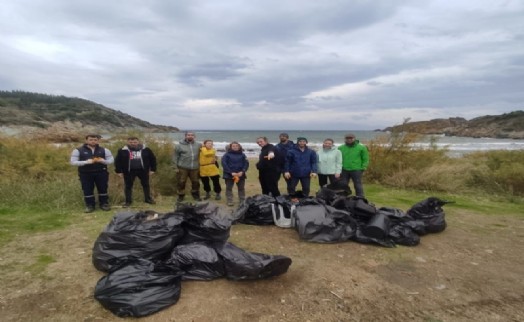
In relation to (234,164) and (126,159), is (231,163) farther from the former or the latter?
(126,159)

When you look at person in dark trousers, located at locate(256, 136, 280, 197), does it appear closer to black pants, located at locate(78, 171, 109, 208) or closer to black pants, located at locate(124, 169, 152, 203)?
black pants, located at locate(124, 169, 152, 203)

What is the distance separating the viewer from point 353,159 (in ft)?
21.9

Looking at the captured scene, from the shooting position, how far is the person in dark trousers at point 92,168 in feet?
19.0

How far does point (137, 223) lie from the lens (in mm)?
3621

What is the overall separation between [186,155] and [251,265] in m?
4.01

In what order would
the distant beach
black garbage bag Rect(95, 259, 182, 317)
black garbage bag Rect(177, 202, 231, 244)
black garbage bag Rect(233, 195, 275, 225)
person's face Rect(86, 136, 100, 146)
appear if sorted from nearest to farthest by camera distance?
black garbage bag Rect(95, 259, 182, 317) → black garbage bag Rect(177, 202, 231, 244) → black garbage bag Rect(233, 195, 275, 225) → person's face Rect(86, 136, 100, 146) → the distant beach

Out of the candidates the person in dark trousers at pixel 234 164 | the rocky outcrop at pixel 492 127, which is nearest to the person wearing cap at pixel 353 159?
the person in dark trousers at pixel 234 164

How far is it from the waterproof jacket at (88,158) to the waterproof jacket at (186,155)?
1283 millimetres

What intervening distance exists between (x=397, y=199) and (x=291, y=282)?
5.18 metres

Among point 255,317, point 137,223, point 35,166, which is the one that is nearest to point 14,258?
point 137,223

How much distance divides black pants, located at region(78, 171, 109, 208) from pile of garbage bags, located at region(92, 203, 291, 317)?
2531 mm

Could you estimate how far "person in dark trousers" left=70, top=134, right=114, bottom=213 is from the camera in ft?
19.0

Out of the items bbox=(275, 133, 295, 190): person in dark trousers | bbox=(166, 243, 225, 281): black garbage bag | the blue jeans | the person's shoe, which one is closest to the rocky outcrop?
the blue jeans

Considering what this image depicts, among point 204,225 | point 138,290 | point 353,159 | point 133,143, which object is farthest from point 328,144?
point 138,290
